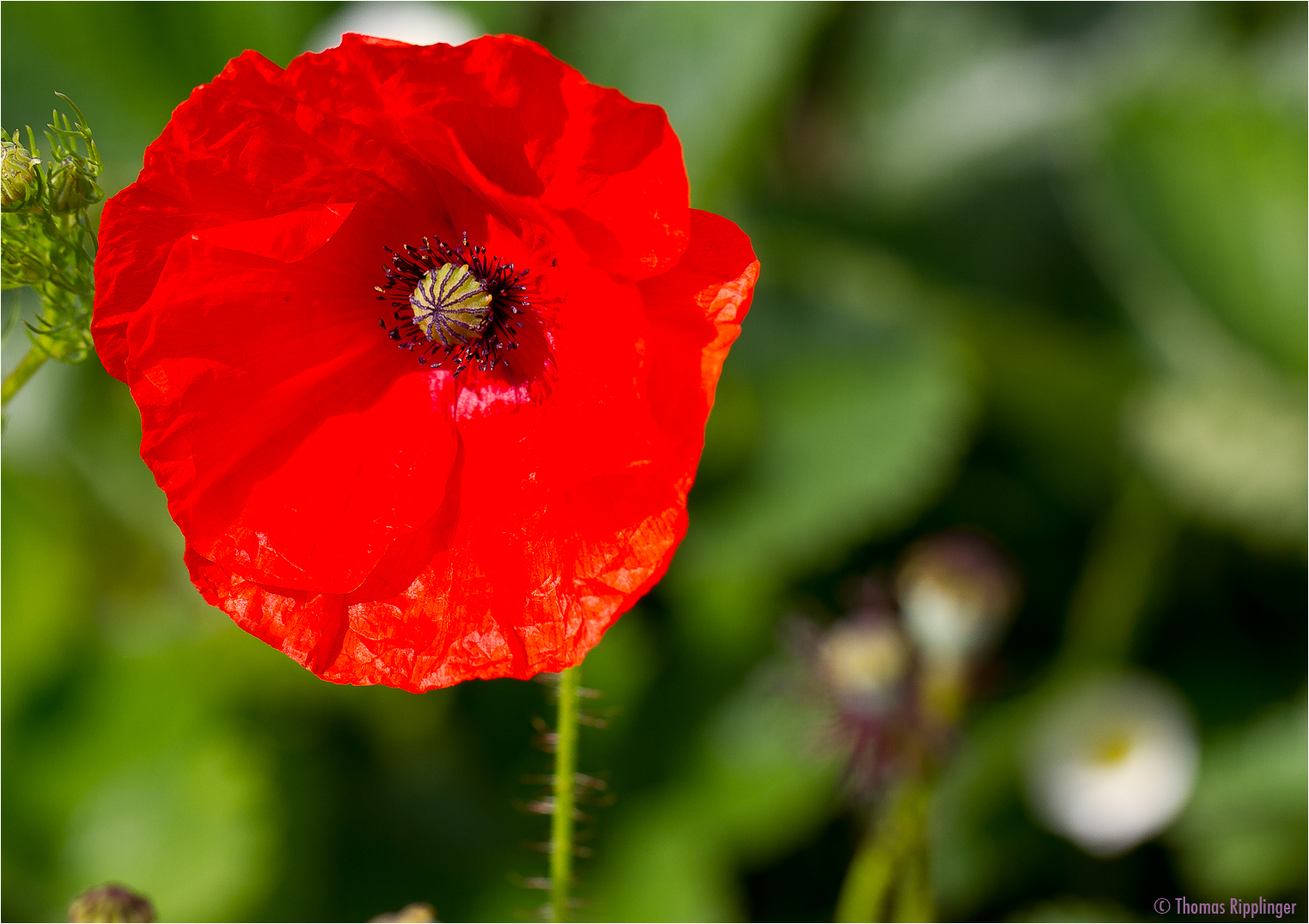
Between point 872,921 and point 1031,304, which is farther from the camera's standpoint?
point 1031,304

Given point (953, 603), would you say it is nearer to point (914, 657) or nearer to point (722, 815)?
point (914, 657)

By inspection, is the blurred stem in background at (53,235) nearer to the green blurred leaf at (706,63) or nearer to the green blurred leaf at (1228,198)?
the green blurred leaf at (706,63)

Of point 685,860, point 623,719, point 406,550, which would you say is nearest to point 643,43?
point 623,719

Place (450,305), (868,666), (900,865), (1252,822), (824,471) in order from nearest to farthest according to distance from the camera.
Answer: (450,305)
(900,865)
(868,666)
(1252,822)
(824,471)

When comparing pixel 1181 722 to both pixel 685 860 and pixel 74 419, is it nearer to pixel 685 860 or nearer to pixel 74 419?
pixel 685 860

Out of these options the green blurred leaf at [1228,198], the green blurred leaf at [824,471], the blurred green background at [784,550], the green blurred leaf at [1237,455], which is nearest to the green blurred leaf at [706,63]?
the blurred green background at [784,550]

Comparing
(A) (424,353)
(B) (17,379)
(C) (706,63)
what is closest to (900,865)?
(A) (424,353)
